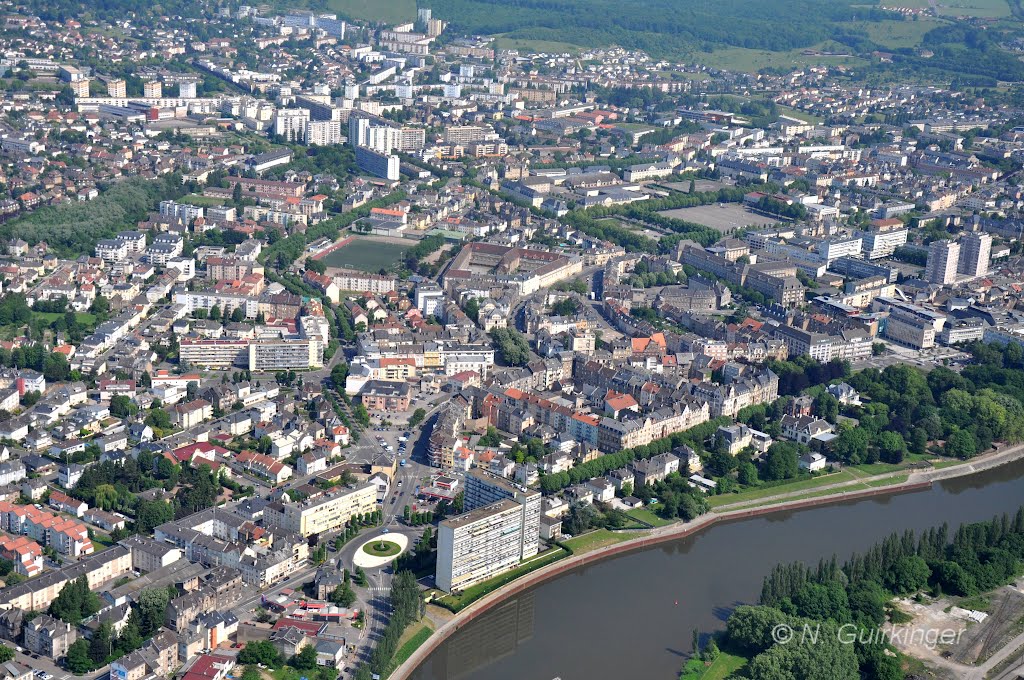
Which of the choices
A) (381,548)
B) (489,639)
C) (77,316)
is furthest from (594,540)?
(77,316)

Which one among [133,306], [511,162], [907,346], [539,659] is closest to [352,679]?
[539,659]

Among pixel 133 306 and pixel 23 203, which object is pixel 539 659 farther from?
pixel 23 203

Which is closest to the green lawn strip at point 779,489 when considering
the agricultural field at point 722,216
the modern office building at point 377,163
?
the agricultural field at point 722,216

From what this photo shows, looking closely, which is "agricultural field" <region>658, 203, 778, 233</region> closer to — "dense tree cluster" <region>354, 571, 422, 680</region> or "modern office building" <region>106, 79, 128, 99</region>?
"modern office building" <region>106, 79, 128, 99</region>

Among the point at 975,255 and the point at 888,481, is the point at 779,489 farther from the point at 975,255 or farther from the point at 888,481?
the point at 975,255

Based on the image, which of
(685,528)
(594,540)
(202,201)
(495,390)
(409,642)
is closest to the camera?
(409,642)

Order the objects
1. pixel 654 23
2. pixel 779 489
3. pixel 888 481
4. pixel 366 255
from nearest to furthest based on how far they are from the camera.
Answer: pixel 779 489
pixel 888 481
pixel 366 255
pixel 654 23
